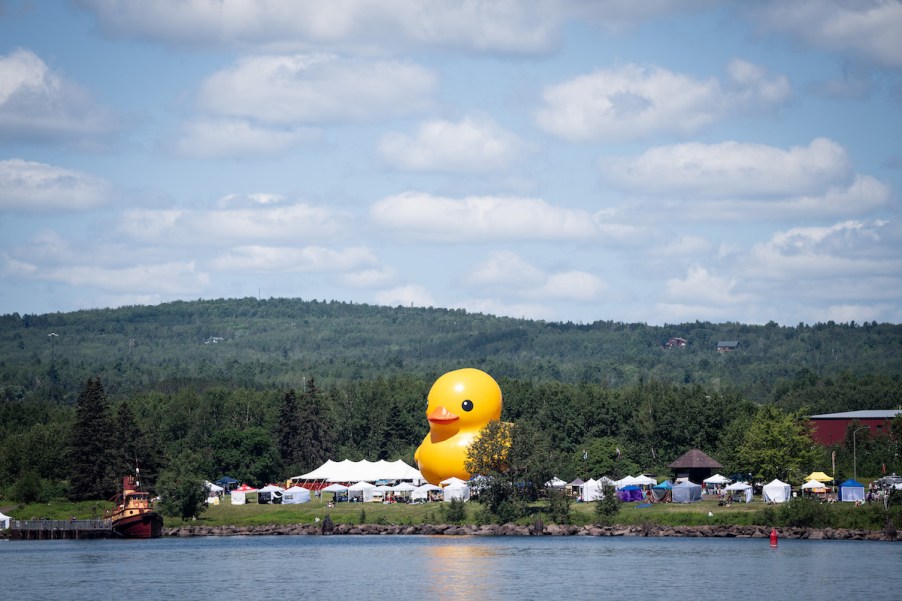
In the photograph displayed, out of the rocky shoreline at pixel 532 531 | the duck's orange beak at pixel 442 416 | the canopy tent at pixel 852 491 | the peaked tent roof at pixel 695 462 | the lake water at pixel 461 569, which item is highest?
the duck's orange beak at pixel 442 416

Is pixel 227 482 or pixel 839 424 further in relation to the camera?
pixel 839 424

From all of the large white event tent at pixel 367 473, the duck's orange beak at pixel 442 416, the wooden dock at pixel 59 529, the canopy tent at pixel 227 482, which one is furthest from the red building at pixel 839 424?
the wooden dock at pixel 59 529

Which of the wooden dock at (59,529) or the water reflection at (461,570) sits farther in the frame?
the wooden dock at (59,529)

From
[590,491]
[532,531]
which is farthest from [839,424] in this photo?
[532,531]

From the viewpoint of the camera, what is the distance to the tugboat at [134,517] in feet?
297

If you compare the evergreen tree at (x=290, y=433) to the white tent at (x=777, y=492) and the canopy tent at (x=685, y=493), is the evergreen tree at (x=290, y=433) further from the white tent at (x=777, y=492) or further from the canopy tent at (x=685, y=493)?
the white tent at (x=777, y=492)

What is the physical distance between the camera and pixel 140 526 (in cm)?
9100

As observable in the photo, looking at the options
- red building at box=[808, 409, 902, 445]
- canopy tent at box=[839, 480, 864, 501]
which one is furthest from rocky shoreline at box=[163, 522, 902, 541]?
red building at box=[808, 409, 902, 445]

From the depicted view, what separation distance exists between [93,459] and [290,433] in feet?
79.6

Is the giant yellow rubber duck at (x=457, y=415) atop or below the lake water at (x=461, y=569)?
atop

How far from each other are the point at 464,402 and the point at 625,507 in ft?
41.6

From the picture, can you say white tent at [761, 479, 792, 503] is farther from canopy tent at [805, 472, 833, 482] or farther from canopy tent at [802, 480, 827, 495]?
canopy tent at [805, 472, 833, 482]

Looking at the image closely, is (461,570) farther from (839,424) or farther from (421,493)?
(839,424)

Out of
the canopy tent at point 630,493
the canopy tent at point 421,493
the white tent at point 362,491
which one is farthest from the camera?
the white tent at point 362,491
